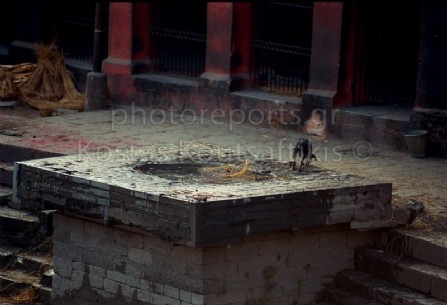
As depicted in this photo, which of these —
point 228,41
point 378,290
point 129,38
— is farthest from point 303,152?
point 129,38

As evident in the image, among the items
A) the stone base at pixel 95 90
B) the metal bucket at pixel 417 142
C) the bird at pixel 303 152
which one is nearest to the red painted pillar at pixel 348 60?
Result: the metal bucket at pixel 417 142

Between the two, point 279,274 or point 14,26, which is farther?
point 14,26

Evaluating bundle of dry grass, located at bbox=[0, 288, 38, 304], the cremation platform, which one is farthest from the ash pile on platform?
bundle of dry grass, located at bbox=[0, 288, 38, 304]

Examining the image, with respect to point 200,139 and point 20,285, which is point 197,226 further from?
point 200,139

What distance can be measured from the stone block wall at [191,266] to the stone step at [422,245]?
0.35 meters

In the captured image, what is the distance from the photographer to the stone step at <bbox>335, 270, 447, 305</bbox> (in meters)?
12.7

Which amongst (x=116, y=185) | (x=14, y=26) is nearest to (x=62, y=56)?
(x=14, y=26)

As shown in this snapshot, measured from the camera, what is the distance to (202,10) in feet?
72.8

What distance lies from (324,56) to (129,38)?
3371mm

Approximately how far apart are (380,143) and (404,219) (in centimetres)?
388

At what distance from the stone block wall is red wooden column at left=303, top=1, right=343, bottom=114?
459 centimetres

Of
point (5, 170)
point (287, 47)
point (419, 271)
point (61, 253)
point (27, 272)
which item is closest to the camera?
point (419, 271)

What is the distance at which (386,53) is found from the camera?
65.3ft

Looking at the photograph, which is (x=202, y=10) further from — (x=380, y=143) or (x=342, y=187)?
(x=342, y=187)
